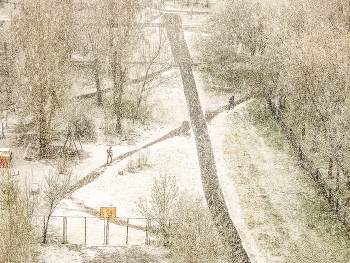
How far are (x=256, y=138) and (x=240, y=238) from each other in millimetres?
14509

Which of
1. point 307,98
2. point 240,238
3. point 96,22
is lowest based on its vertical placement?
point 240,238

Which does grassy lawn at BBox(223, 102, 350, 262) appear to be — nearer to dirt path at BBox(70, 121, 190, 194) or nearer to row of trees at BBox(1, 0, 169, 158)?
dirt path at BBox(70, 121, 190, 194)

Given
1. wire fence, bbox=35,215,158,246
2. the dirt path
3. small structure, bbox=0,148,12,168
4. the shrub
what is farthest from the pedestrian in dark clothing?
small structure, bbox=0,148,12,168

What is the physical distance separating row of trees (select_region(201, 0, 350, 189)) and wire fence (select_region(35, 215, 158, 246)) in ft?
40.8

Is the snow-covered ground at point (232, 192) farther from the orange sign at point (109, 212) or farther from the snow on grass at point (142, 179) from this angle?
the orange sign at point (109, 212)

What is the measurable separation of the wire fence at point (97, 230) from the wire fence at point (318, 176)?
12170 mm

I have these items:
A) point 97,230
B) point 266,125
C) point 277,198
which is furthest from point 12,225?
point 266,125

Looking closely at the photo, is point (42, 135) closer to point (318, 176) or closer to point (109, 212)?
point (109, 212)

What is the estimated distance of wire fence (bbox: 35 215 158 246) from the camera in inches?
1134

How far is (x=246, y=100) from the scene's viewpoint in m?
50.3

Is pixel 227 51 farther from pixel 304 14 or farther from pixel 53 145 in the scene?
pixel 53 145

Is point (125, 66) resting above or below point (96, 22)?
below

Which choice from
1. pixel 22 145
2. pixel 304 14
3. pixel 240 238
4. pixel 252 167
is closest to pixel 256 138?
pixel 252 167

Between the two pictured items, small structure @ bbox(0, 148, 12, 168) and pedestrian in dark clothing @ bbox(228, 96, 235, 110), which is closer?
small structure @ bbox(0, 148, 12, 168)
